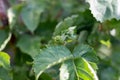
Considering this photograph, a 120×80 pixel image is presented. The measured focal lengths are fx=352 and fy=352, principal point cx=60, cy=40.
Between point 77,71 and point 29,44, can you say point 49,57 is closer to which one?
point 77,71

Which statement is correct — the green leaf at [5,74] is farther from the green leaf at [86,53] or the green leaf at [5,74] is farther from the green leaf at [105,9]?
the green leaf at [105,9]

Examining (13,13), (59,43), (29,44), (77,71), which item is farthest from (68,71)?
(13,13)

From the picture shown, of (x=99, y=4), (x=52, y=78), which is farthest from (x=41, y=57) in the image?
(x=99, y=4)

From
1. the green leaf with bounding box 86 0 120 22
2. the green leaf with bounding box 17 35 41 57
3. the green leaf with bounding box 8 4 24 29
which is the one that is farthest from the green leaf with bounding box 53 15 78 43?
the green leaf with bounding box 8 4 24 29

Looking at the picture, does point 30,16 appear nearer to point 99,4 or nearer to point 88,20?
point 88,20

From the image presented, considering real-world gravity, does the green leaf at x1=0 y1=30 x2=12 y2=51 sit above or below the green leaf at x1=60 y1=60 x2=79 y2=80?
below

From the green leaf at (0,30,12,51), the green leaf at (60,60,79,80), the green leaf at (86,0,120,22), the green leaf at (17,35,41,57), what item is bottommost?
the green leaf at (17,35,41,57)

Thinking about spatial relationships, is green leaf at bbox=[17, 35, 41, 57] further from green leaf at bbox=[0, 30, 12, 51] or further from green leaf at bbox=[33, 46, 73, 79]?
green leaf at bbox=[33, 46, 73, 79]
